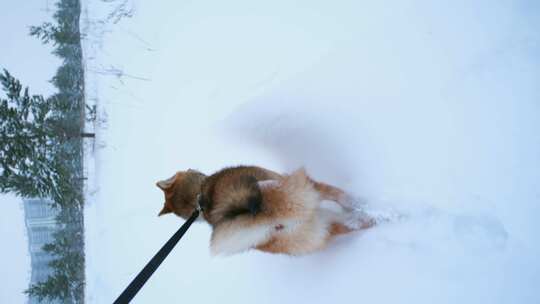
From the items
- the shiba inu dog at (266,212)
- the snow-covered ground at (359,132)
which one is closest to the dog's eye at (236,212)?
the shiba inu dog at (266,212)

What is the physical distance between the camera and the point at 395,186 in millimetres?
3959

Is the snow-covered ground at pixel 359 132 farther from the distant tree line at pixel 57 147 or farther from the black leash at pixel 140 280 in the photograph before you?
the black leash at pixel 140 280

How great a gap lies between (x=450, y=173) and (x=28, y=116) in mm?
6974

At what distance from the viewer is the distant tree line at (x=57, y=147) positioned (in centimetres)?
563

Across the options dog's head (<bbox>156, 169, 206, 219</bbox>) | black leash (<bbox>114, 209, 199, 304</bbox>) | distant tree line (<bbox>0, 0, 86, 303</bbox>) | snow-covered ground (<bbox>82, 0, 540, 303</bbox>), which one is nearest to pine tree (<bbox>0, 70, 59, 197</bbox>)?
distant tree line (<bbox>0, 0, 86, 303</bbox>)

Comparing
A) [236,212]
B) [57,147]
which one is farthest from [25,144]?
[236,212]

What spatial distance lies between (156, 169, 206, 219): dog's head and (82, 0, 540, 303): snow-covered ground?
4.79 feet

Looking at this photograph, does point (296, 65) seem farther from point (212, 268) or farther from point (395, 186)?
point (212, 268)

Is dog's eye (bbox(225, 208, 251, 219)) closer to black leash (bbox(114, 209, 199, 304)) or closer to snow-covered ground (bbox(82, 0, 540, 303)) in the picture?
black leash (bbox(114, 209, 199, 304))

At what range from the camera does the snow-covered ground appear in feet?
11.7

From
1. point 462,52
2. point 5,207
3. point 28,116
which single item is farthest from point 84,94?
point 462,52

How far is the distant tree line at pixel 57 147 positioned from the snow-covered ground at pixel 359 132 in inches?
57.9

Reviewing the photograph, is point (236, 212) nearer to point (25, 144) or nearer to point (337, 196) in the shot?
point (337, 196)

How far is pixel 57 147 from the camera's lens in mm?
6562
